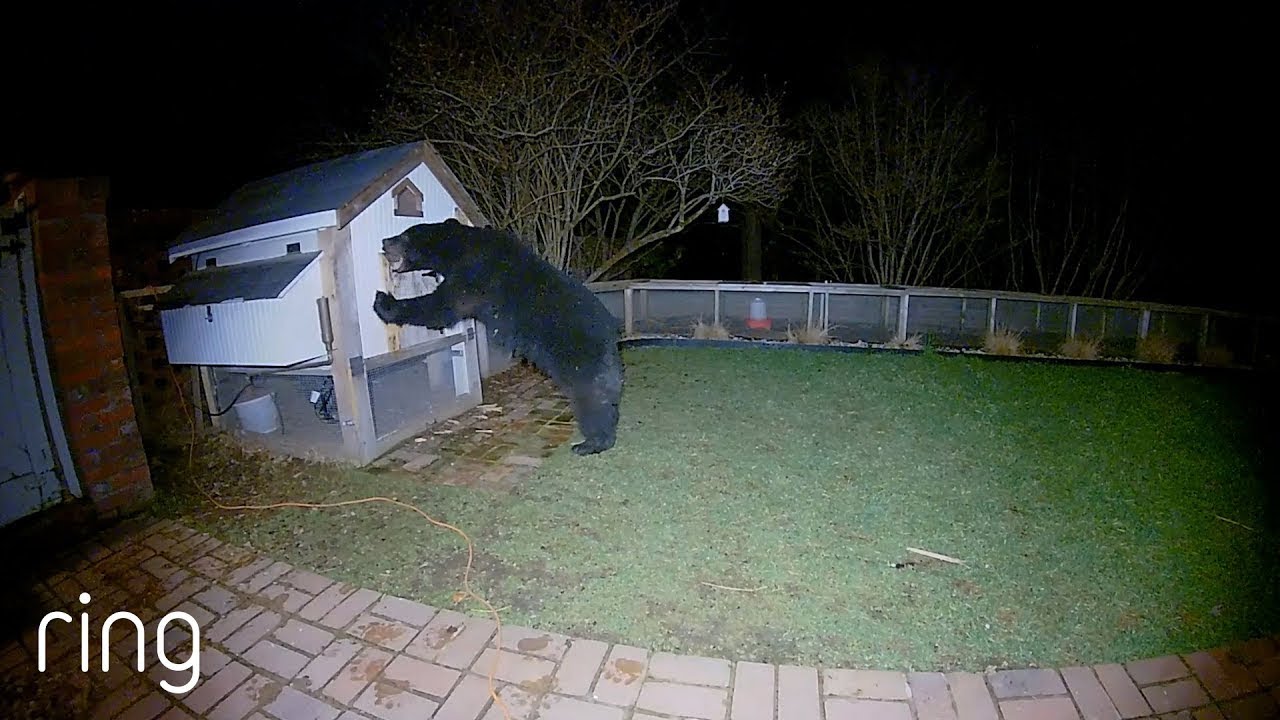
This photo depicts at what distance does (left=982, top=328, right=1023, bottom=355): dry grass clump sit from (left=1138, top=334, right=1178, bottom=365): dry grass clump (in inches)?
48.9

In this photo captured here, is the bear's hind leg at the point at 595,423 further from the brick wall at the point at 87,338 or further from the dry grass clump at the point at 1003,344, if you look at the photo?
the dry grass clump at the point at 1003,344

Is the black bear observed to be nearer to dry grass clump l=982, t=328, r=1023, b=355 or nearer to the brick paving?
the brick paving

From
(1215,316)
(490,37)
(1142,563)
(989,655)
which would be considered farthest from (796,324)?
(989,655)

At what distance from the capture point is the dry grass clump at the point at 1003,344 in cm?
772

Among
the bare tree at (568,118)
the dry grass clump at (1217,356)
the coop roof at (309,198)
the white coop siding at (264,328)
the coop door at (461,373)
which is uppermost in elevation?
the bare tree at (568,118)

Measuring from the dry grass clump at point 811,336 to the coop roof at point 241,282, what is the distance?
249 inches

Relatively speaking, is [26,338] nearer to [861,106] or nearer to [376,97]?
[376,97]

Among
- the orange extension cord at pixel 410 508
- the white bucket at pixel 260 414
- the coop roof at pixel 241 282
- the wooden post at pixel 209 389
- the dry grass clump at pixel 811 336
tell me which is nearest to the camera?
the orange extension cord at pixel 410 508

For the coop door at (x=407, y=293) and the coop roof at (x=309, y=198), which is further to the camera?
the coop door at (x=407, y=293)

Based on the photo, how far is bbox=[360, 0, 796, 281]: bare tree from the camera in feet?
25.0

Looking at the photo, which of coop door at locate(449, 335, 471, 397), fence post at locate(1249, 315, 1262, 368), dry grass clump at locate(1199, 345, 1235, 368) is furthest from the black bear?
fence post at locate(1249, 315, 1262, 368)

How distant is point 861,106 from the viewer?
39.1 ft

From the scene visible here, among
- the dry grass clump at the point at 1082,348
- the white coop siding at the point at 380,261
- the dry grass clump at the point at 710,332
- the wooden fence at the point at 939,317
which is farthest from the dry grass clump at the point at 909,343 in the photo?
the white coop siding at the point at 380,261

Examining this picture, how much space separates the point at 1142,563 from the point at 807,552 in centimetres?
168
